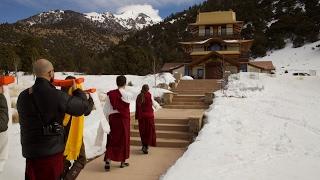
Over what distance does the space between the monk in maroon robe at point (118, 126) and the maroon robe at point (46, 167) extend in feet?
11.8

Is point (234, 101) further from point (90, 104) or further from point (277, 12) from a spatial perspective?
point (277, 12)

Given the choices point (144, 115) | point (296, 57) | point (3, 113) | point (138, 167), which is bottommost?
point (138, 167)

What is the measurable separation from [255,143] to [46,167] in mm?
6230

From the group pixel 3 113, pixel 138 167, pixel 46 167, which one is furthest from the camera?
pixel 138 167

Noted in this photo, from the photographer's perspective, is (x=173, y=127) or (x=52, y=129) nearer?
(x=52, y=129)

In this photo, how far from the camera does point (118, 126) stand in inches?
308

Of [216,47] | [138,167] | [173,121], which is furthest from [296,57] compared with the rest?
[138,167]

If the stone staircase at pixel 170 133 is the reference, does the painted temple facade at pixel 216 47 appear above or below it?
above

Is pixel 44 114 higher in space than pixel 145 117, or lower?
higher

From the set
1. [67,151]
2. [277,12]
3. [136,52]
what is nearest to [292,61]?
[136,52]

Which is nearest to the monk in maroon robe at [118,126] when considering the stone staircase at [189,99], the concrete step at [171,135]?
the concrete step at [171,135]

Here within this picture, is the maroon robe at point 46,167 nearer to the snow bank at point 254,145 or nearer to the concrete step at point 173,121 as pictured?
the snow bank at point 254,145

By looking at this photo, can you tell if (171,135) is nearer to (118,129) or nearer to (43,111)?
(118,129)

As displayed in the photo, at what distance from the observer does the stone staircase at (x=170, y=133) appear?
10.7 m
